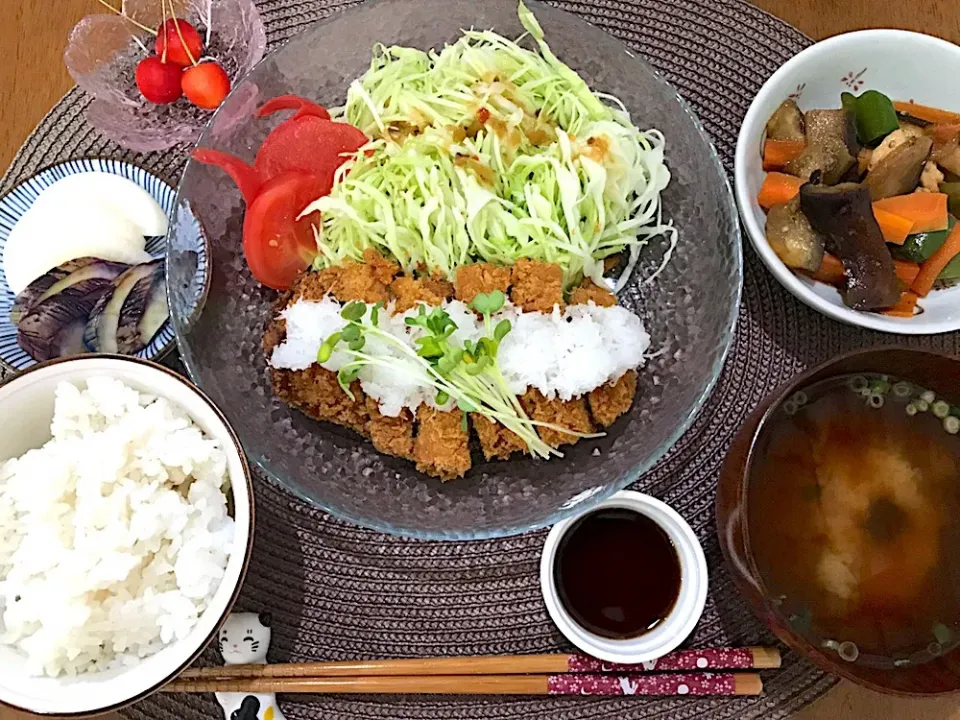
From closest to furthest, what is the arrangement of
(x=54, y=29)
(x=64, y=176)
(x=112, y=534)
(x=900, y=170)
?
(x=112, y=534)
(x=900, y=170)
(x=64, y=176)
(x=54, y=29)

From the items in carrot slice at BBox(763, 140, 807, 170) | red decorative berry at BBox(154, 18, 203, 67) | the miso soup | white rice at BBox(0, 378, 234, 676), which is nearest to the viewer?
white rice at BBox(0, 378, 234, 676)

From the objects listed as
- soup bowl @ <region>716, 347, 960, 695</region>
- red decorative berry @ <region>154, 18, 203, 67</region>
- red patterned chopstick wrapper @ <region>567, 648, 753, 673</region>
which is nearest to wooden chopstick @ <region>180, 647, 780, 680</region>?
red patterned chopstick wrapper @ <region>567, 648, 753, 673</region>

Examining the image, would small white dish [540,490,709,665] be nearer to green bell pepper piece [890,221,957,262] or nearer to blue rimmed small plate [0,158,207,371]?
green bell pepper piece [890,221,957,262]

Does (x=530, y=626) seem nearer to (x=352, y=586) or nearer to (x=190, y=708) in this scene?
(x=352, y=586)

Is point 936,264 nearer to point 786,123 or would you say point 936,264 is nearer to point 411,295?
point 786,123

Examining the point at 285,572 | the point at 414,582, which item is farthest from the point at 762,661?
the point at 285,572

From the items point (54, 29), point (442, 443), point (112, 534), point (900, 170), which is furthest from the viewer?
point (54, 29)

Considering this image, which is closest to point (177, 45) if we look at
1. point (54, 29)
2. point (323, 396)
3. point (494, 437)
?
point (54, 29)
